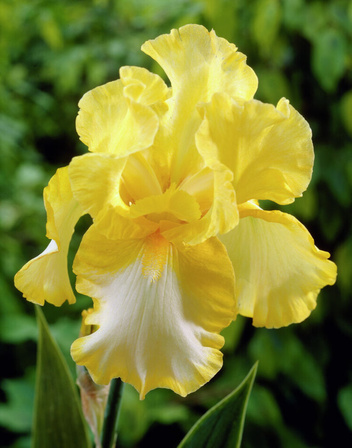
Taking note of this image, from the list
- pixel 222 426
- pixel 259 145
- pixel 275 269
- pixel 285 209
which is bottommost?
pixel 285 209

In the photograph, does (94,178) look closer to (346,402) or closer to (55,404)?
(55,404)

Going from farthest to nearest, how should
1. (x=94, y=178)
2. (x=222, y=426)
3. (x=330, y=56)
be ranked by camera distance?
(x=330, y=56), (x=222, y=426), (x=94, y=178)

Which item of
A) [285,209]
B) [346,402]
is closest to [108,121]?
[285,209]

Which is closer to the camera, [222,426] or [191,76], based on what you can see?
[191,76]

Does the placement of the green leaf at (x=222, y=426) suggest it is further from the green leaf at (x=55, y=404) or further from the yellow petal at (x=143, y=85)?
the yellow petal at (x=143, y=85)

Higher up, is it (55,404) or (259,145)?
(259,145)

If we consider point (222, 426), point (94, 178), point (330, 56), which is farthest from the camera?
point (330, 56)

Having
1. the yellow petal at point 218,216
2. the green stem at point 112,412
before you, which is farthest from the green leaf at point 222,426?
the yellow petal at point 218,216
